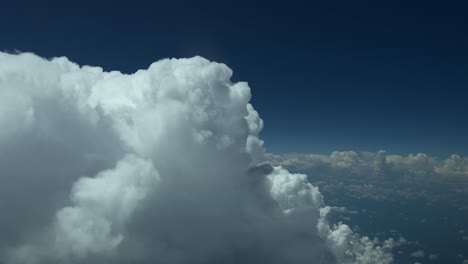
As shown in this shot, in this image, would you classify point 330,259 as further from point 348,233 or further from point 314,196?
point 348,233

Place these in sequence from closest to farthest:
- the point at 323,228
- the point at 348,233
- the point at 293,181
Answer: the point at 293,181, the point at 323,228, the point at 348,233

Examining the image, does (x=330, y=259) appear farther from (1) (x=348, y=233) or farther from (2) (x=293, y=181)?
(1) (x=348, y=233)

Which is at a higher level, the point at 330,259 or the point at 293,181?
the point at 293,181

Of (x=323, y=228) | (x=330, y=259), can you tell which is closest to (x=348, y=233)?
(x=323, y=228)

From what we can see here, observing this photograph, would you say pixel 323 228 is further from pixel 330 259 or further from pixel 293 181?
pixel 293 181

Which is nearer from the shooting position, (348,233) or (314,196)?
(314,196)

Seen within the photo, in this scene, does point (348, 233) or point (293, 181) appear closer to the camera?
point (293, 181)

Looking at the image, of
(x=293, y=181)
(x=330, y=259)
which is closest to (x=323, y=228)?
(x=330, y=259)

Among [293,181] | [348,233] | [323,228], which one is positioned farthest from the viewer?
[348,233]
